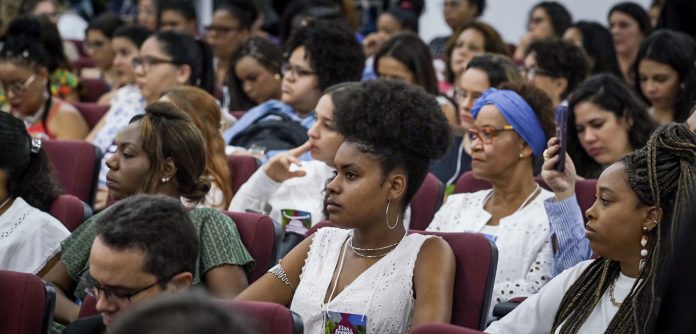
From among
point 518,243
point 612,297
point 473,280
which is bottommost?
point 518,243

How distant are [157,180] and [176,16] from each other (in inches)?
198

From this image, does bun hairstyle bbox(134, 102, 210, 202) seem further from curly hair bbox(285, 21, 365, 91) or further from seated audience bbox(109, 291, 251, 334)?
seated audience bbox(109, 291, 251, 334)

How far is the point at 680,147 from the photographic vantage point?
283 cm

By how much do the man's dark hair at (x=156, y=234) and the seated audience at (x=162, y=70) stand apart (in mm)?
3128

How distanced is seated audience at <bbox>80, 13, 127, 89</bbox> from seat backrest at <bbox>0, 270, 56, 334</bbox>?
5612 millimetres

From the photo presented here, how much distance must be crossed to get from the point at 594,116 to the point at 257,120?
1.68 meters

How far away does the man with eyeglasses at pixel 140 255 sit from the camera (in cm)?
264

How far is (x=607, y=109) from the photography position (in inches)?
186

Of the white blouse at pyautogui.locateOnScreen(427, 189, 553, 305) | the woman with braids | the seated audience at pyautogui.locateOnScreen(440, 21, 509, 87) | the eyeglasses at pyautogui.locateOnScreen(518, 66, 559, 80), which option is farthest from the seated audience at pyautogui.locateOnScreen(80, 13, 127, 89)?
the woman with braids

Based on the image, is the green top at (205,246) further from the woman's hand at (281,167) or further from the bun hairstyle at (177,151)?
the woman's hand at (281,167)

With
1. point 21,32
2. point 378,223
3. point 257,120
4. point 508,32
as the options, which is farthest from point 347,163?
point 508,32

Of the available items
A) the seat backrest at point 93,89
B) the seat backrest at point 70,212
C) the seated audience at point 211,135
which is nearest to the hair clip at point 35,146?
the seat backrest at point 70,212

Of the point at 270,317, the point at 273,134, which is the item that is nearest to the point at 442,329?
the point at 270,317

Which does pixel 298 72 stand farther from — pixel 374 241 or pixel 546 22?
pixel 546 22
